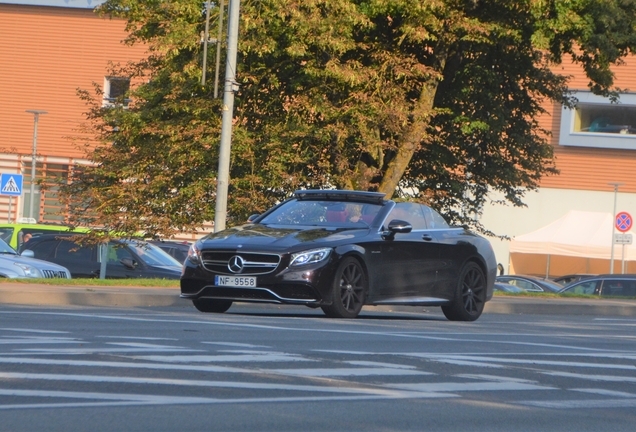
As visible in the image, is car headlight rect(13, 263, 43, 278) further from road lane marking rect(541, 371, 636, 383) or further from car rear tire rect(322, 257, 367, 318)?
road lane marking rect(541, 371, 636, 383)

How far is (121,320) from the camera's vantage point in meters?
12.0

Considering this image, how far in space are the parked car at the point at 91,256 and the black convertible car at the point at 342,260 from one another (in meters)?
10.8

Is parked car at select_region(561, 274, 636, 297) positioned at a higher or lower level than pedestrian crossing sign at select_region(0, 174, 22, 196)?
lower

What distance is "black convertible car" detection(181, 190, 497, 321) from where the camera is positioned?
1300cm

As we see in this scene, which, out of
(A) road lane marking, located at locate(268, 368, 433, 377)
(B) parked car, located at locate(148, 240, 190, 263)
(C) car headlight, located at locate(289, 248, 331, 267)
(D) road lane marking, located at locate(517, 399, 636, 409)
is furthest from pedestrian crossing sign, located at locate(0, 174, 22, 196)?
(D) road lane marking, located at locate(517, 399, 636, 409)

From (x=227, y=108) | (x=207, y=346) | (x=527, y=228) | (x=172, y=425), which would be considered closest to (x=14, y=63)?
(x=527, y=228)

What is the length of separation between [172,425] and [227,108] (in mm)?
17134

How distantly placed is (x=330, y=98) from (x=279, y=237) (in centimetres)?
1314

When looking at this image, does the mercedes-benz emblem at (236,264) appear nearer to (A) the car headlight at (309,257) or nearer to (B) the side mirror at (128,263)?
(A) the car headlight at (309,257)

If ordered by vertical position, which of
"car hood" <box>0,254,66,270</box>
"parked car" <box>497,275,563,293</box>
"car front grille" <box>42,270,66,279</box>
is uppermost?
"car hood" <box>0,254,66,270</box>

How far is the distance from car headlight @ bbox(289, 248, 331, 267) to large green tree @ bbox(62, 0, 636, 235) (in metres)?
11.9

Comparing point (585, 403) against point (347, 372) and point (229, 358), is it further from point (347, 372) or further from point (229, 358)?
point (229, 358)

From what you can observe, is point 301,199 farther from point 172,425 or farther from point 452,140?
point 452,140

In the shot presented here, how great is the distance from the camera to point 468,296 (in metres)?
15.5
